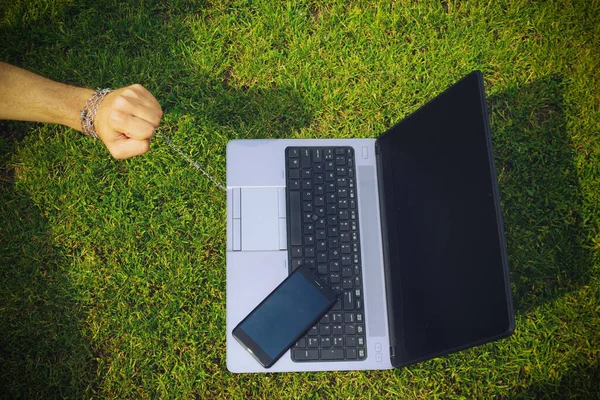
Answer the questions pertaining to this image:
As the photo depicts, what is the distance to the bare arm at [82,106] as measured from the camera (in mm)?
1885

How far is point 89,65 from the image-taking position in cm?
284

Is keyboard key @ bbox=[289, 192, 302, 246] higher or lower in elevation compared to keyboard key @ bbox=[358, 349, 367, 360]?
higher

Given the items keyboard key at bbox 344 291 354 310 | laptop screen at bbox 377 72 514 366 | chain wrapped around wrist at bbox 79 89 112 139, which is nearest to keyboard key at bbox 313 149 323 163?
laptop screen at bbox 377 72 514 366

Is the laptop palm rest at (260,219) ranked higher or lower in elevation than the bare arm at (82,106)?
lower

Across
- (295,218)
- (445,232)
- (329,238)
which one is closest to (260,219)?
(295,218)

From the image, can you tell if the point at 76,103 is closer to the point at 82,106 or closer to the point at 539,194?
the point at 82,106

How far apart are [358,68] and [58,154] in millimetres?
2074

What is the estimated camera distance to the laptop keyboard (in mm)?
2084

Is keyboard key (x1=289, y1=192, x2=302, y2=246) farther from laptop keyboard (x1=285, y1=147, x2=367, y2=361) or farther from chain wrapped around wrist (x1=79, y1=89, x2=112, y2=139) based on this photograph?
chain wrapped around wrist (x1=79, y1=89, x2=112, y2=139)

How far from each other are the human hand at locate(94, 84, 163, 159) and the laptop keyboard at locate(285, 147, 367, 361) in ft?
2.33

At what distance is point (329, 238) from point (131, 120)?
110cm

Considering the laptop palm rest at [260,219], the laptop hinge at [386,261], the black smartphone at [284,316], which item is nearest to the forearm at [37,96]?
the laptop palm rest at [260,219]

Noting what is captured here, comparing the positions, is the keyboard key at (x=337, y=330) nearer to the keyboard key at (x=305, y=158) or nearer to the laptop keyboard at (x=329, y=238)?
the laptop keyboard at (x=329, y=238)

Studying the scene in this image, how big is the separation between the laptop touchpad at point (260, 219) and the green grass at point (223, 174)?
1.82 feet
